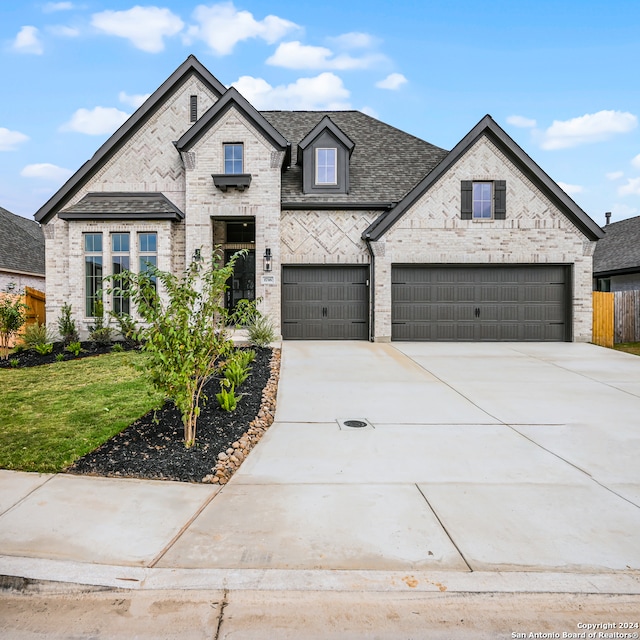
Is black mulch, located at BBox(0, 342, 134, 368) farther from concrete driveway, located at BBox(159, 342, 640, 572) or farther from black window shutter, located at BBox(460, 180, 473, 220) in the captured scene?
black window shutter, located at BBox(460, 180, 473, 220)

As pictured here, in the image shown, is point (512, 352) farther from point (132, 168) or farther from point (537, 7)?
point (132, 168)

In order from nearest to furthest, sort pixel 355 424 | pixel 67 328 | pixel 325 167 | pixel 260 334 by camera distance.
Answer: pixel 355 424 < pixel 260 334 < pixel 67 328 < pixel 325 167

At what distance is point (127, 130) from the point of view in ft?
45.8

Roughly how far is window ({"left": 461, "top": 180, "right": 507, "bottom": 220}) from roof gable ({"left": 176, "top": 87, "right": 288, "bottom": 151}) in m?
5.99

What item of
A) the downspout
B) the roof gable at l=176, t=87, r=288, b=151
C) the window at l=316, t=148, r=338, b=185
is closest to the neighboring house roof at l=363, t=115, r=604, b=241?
the downspout

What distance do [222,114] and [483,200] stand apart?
8749 millimetres

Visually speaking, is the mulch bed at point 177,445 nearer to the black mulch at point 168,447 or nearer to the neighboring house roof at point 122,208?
the black mulch at point 168,447

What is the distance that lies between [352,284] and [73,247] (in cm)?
898

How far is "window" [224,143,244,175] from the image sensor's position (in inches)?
536

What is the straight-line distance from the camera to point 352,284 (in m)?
14.4

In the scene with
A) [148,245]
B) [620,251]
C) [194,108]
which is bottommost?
[148,245]

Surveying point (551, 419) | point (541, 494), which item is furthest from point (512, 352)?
point (541, 494)

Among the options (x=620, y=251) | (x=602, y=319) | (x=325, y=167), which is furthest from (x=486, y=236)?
(x=620, y=251)

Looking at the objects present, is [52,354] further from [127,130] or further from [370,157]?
[370,157]
